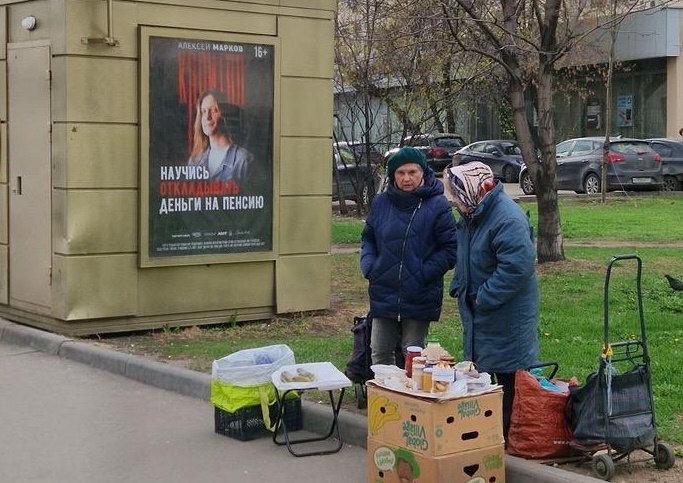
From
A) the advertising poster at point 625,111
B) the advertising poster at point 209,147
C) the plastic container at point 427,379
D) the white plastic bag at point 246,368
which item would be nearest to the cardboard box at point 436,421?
the plastic container at point 427,379

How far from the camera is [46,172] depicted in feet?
33.3

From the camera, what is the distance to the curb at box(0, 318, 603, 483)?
5.97m

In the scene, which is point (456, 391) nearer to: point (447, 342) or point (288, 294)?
point (447, 342)

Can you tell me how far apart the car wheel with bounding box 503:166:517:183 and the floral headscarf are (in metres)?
28.7

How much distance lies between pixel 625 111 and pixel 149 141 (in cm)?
3218

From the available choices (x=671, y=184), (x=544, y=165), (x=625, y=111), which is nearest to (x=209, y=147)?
(x=544, y=165)

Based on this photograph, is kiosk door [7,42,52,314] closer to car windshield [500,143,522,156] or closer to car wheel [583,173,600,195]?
car wheel [583,173,600,195]

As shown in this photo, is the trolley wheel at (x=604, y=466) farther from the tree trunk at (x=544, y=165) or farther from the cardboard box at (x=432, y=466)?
the tree trunk at (x=544, y=165)

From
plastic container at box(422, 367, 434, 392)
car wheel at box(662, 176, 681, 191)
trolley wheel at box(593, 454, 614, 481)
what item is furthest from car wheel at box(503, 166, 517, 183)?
plastic container at box(422, 367, 434, 392)

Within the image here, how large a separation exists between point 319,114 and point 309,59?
0.55 m

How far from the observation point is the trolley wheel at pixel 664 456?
237 inches

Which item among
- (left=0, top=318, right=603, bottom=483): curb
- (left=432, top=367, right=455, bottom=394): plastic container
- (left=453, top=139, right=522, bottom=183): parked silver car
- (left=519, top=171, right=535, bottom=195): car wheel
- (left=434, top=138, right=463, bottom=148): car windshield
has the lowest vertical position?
(left=0, top=318, right=603, bottom=483): curb

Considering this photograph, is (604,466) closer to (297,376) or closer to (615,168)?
(297,376)

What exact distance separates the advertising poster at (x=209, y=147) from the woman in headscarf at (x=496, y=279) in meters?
4.45
